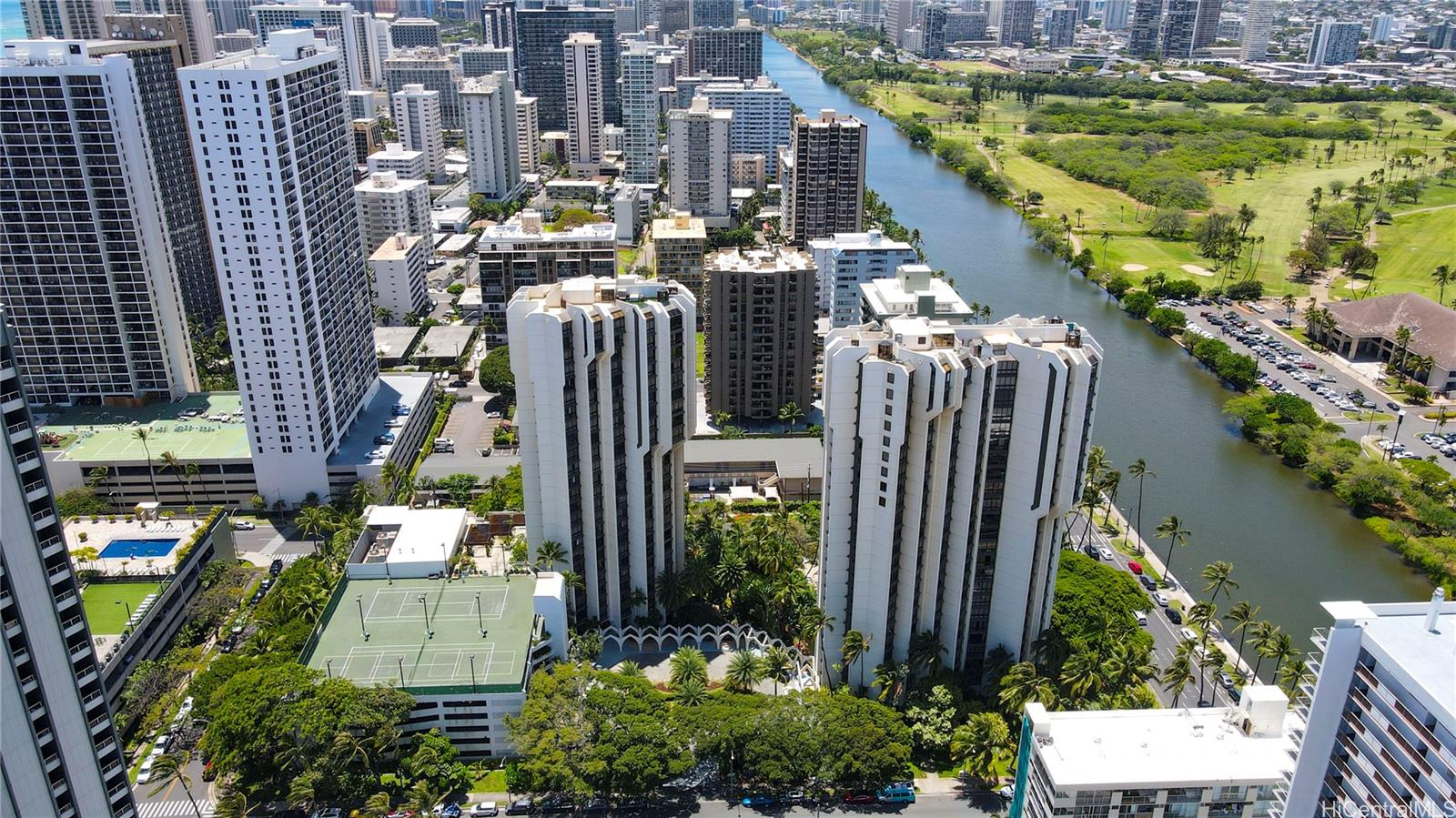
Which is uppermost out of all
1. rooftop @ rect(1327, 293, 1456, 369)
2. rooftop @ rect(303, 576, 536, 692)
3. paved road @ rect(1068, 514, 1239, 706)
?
rooftop @ rect(1327, 293, 1456, 369)

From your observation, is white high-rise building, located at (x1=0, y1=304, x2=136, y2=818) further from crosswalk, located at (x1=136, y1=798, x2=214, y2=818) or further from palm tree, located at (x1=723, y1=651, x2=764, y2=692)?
palm tree, located at (x1=723, y1=651, x2=764, y2=692)

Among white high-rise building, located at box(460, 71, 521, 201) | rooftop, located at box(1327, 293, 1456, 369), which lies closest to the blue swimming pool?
rooftop, located at box(1327, 293, 1456, 369)

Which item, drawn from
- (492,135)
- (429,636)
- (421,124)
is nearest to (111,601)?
(429,636)

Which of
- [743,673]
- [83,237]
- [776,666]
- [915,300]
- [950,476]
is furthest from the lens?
[83,237]

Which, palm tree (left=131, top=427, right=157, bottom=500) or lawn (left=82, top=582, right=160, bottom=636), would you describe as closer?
lawn (left=82, top=582, right=160, bottom=636)

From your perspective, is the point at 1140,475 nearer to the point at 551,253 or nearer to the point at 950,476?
the point at 950,476

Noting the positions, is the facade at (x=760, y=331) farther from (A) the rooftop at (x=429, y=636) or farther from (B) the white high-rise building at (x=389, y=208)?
(B) the white high-rise building at (x=389, y=208)

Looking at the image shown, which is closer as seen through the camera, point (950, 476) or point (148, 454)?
point (950, 476)
